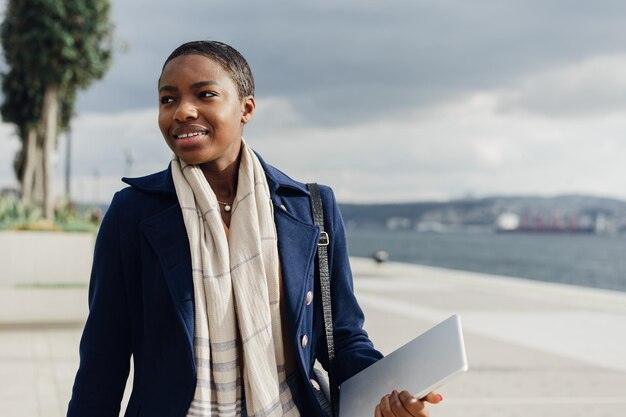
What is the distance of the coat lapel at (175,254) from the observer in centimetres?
180

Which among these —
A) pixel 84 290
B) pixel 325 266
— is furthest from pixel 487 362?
pixel 325 266

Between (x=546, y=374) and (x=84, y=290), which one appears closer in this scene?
(x=546, y=374)

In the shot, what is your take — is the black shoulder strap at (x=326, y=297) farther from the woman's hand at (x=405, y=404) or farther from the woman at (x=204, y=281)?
the woman's hand at (x=405, y=404)

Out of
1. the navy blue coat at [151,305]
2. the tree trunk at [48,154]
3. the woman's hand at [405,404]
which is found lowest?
the tree trunk at [48,154]

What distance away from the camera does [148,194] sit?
6.37 feet

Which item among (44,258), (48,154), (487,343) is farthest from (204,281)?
(48,154)

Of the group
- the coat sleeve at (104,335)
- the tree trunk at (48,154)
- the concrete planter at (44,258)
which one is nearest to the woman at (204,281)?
the coat sleeve at (104,335)

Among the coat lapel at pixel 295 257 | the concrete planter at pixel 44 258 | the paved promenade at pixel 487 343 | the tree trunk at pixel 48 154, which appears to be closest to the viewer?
the coat lapel at pixel 295 257

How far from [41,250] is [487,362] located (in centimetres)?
699

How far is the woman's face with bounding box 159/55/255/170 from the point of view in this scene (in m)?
1.85

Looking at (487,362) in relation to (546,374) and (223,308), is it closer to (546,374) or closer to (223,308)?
(546,374)

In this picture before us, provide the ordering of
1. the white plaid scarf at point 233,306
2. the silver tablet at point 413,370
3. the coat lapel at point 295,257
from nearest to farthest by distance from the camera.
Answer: the silver tablet at point 413,370 < the white plaid scarf at point 233,306 < the coat lapel at point 295,257

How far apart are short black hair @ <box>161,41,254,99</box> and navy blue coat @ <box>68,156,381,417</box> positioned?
0.88ft

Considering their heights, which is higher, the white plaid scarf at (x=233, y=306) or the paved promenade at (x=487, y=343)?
the white plaid scarf at (x=233, y=306)
